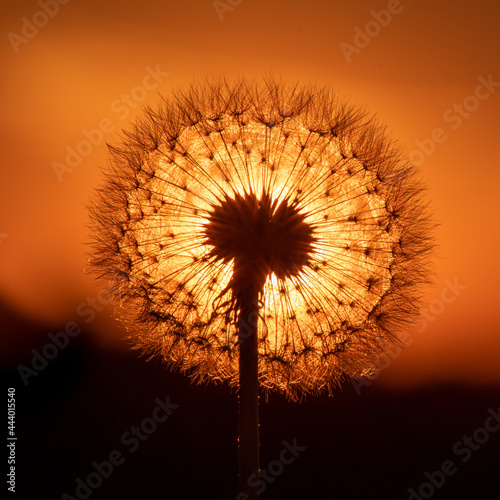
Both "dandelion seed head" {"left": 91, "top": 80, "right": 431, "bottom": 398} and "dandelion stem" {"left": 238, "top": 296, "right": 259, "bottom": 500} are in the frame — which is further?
"dandelion seed head" {"left": 91, "top": 80, "right": 431, "bottom": 398}

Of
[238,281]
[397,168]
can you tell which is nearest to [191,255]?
[238,281]

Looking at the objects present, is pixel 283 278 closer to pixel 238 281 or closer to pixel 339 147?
pixel 238 281

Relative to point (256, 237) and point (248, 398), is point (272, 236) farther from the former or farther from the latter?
point (248, 398)

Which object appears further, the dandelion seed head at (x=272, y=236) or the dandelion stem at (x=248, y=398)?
the dandelion seed head at (x=272, y=236)

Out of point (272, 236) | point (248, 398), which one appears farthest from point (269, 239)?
point (248, 398)

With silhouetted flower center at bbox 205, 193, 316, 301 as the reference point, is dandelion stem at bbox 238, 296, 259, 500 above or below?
below
